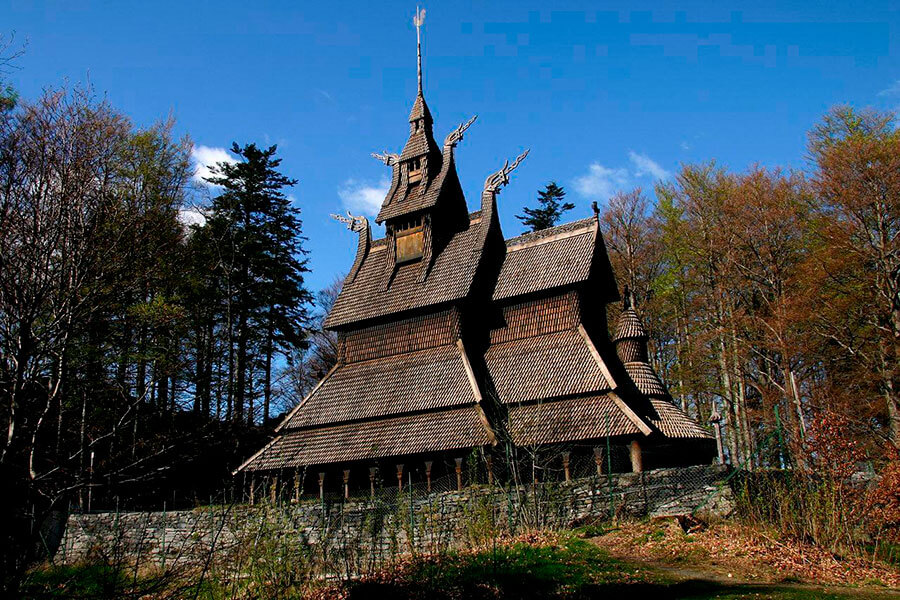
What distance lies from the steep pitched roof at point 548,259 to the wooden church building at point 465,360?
0.05 metres

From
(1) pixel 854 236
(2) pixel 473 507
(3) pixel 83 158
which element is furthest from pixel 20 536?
(1) pixel 854 236

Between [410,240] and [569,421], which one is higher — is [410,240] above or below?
above

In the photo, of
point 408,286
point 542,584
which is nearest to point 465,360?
point 408,286

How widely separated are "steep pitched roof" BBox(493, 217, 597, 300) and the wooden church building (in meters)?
0.05

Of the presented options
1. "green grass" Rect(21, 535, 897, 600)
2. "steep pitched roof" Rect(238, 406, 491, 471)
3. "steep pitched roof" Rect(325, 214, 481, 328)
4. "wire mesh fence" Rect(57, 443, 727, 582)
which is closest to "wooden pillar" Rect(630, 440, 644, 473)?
"wire mesh fence" Rect(57, 443, 727, 582)

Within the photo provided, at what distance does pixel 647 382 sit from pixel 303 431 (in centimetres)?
1177

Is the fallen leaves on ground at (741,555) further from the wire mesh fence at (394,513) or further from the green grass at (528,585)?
the wire mesh fence at (394,513)

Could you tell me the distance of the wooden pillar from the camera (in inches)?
741

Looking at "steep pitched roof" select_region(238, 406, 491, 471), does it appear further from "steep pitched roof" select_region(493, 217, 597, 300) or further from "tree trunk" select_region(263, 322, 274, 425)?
"tree trunk" select_region(263, 322, 274, 425)

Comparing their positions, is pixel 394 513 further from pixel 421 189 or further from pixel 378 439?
pixel 421 189

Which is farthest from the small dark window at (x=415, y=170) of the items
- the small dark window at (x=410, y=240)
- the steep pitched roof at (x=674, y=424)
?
the steep pitched roof at (x=674, y=424)

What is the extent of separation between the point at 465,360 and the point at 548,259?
503 centimetres

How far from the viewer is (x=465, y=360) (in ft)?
75.7

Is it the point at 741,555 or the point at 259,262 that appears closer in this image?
the point at 741,555
